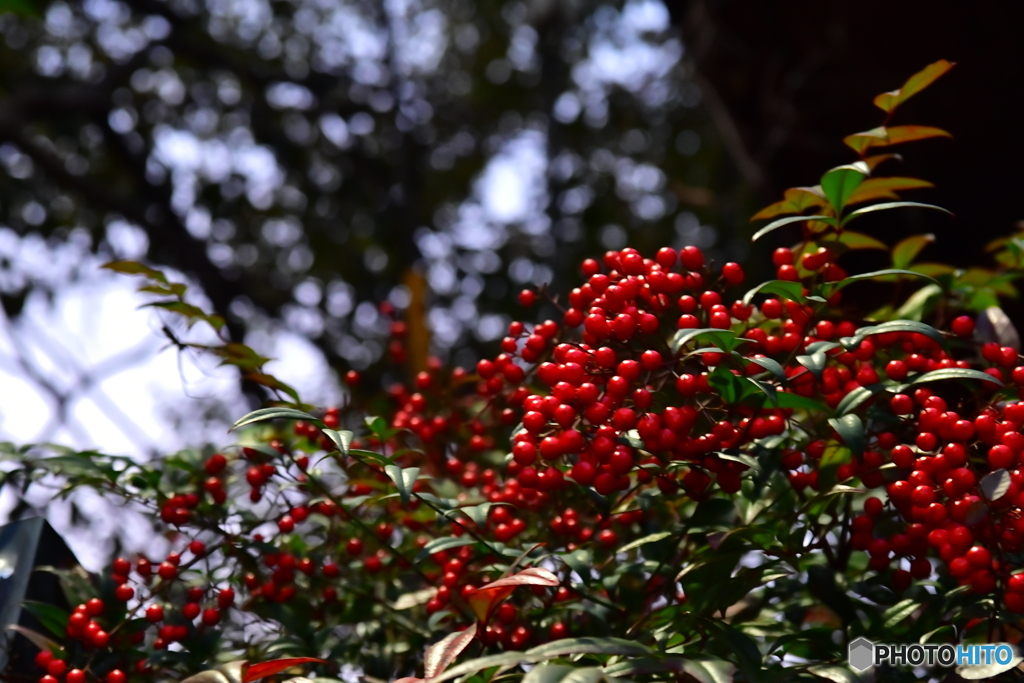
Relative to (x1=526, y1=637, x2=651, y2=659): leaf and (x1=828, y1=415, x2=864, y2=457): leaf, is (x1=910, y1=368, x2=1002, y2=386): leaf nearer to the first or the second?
(x1=828, y1=415, x2=864, y2=457): leaf

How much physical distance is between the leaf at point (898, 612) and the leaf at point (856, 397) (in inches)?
9.2

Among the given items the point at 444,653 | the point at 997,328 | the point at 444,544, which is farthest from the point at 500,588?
the point at 997,328

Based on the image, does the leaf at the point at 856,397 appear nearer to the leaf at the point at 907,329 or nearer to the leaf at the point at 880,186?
the leaf at the point at 907,329

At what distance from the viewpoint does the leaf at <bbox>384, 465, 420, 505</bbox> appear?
833mm

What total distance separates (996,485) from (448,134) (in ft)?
20.4

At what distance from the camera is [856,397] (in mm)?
900

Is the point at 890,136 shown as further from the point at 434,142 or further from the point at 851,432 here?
the point at 434,142

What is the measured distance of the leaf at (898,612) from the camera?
0.95 m

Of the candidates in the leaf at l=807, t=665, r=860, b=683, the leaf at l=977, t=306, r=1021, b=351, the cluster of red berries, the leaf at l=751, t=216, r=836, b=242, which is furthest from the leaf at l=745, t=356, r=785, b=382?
the leaf at l=977, t=306, r=1021, b=351

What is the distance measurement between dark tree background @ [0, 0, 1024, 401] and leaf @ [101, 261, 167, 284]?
177cm

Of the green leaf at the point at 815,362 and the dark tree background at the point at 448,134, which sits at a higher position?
the dark tree background at the point at 448,134

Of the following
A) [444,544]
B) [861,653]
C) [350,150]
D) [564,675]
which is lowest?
[564,675]

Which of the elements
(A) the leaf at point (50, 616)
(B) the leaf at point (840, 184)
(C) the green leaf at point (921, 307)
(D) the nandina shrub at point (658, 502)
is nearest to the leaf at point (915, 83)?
(D) the nandina shrub at point (658, 502)

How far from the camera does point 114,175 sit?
5.07 m
